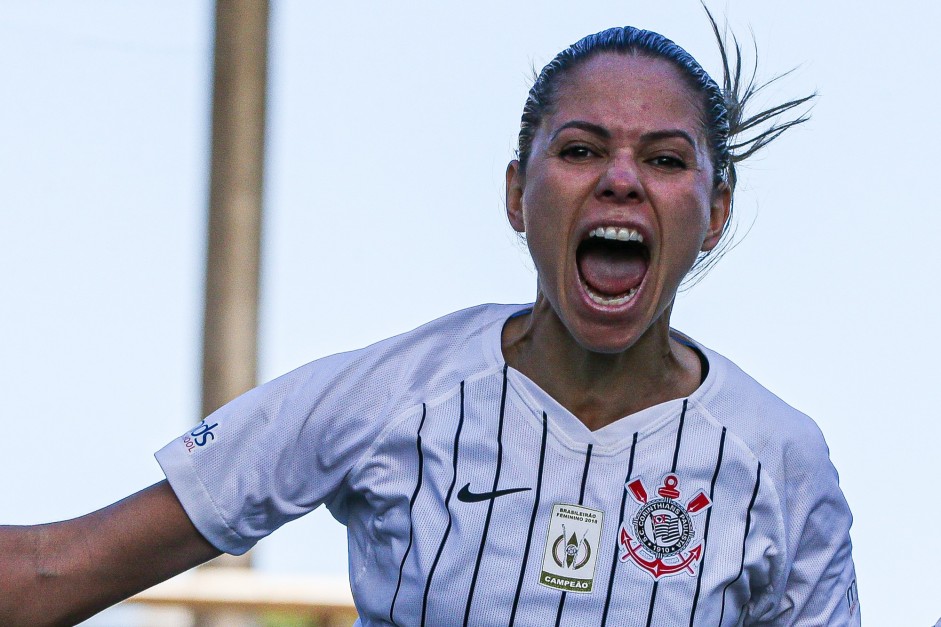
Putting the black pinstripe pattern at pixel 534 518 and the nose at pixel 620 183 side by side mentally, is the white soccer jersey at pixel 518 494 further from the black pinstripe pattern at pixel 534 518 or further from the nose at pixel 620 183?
the nose at pixel 620 183

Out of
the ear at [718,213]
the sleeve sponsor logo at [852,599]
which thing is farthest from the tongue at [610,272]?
the sleeve sponsor logo at [852,599]

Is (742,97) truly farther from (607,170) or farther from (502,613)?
(502,613)

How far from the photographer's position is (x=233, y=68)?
14.3 ft

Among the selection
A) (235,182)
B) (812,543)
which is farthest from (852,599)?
(235,182)

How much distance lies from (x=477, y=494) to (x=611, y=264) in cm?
36

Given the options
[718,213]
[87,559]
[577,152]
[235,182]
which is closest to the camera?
[87,559]

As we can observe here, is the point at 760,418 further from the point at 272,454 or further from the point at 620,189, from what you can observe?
the point at 272,454

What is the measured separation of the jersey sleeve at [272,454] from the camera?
60.1 inches

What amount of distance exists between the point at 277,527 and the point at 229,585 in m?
2.48

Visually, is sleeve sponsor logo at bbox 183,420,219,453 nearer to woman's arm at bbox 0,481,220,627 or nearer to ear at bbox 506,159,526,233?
woman's arm at bbox 0,481,220,627

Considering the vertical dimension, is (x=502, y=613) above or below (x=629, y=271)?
below

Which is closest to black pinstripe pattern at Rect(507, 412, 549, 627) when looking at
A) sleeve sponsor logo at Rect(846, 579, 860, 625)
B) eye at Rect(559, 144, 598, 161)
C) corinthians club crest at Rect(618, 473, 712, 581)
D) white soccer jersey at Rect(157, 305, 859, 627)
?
white soccer jersey at Rect(157, 305, 859, 627)

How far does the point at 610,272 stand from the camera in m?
1.63

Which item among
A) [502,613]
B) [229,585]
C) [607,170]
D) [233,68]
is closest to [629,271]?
[607,170]
